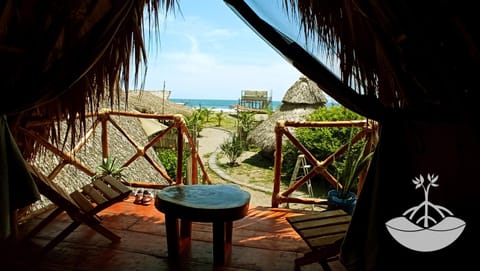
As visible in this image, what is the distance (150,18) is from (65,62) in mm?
653

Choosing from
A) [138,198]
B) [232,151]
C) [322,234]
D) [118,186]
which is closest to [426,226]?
[322,234]

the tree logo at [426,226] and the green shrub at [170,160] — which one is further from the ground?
the tree logo at [426,226]

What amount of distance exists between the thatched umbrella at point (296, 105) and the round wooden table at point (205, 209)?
22.9 feet

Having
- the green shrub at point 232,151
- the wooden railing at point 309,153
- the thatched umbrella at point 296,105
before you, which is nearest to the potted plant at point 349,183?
the wooden railing at point 309,153

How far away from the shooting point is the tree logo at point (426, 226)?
5.52 ft

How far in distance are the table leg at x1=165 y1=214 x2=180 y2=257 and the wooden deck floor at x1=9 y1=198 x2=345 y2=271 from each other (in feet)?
0.20

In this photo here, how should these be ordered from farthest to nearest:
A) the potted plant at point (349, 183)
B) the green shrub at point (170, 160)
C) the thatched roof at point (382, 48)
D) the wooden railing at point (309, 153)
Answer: the green shrub at point (170, 160) < the wooden railing at point (309, 153) < the potted plant at point (349, 183) < the thatched roof at point (382, 48)

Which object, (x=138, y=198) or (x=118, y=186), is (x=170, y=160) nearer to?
(x=138, y=198)

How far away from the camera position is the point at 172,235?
228 centimetres

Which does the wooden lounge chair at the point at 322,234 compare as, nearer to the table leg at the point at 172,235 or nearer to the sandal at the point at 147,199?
the table leg at the point at 172,235

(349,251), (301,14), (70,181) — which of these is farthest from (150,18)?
(70,181)

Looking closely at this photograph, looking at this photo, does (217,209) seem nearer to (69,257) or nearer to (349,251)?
(349,251)

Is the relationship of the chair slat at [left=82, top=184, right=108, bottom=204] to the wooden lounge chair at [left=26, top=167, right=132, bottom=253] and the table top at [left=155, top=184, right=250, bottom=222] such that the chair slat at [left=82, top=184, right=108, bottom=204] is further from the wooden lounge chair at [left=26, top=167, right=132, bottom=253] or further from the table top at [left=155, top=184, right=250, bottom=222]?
the table top at [left=155, top=184, right=250, bottom=222]

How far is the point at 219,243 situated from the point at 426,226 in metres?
1.18
